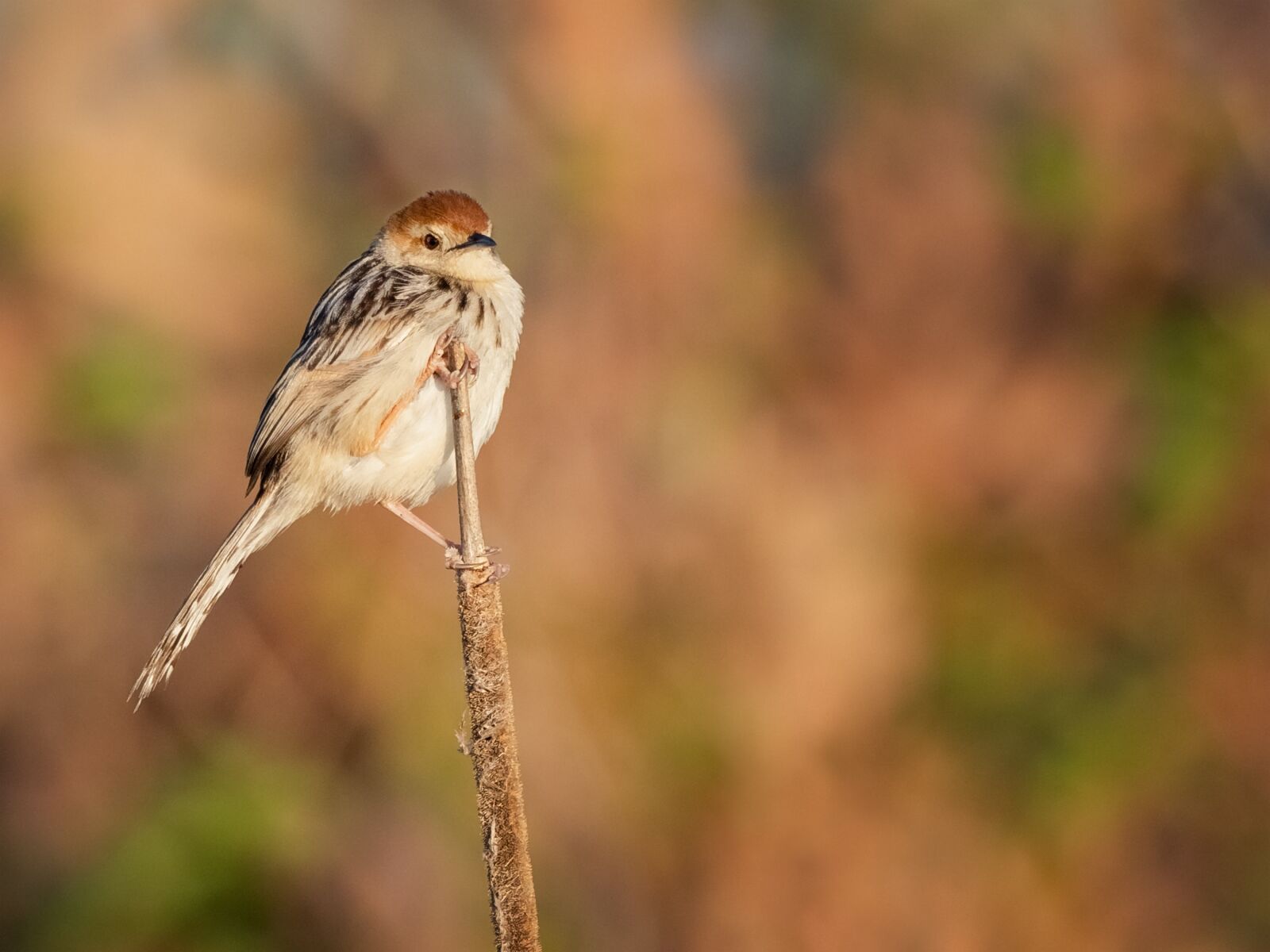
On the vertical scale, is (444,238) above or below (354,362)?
above

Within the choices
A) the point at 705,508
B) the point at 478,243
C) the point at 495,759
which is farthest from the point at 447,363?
the point at 705,508

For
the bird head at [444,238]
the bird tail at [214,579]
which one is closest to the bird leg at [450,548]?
the bird tail at [214,579]

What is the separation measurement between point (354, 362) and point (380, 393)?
0.43ft

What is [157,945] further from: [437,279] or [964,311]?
[964,311]

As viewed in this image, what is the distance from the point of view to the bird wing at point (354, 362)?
3.52 meters

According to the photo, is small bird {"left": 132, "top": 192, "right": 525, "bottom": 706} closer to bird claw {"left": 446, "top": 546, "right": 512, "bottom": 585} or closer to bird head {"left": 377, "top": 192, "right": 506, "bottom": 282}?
bird head {"left": 377, "top": 192, "right": 506, "bottom": 282}

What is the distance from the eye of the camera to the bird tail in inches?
125

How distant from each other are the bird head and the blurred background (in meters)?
2.80

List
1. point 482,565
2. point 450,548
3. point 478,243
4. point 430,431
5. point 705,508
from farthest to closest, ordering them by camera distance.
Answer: point 705,508
point 478,243
point 430,431
point 450,548
point 482,565

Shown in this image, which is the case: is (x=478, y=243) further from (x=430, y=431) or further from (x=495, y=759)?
(x=495, y=759)

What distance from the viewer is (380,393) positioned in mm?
3508

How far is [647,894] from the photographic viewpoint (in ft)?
23.6

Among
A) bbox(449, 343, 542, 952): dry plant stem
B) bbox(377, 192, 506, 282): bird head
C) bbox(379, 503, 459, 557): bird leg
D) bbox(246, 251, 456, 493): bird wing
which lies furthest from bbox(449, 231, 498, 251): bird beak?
bbox(449, 343, 542, 952): dry plant stem

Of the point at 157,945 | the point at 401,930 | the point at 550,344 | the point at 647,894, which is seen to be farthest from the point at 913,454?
the point at 157,945
